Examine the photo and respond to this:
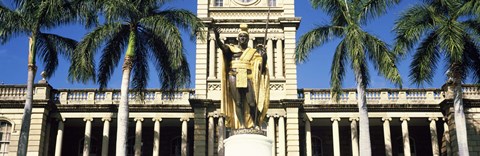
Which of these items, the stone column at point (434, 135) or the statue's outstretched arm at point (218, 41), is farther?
the stone column at point (434, 135)

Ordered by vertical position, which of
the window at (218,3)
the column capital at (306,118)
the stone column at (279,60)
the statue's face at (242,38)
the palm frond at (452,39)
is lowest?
the column capital at (306,118)

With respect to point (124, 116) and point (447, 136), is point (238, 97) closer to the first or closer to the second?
point (124, 116)

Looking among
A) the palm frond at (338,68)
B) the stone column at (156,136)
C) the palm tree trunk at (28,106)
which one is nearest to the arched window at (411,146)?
the palm frond at (338,68)

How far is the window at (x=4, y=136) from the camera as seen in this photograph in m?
30.2

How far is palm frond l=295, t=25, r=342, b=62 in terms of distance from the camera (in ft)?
81.6

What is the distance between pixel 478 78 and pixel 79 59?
1520cm

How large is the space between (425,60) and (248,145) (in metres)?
12.8

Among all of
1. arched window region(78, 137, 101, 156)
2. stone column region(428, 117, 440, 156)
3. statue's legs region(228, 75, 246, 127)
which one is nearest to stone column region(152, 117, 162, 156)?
arched window region(78, 137, 101, 156)

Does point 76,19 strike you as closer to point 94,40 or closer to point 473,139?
point 94,40

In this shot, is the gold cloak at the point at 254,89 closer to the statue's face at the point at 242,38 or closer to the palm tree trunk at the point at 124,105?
the statue's face at the point at 242,38

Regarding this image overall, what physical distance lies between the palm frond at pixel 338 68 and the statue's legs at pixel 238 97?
12.3 metres

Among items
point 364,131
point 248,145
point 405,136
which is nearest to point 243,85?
point 248,145

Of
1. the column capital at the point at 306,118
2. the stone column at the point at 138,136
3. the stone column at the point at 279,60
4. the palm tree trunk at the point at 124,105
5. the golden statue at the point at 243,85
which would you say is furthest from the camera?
the column capital at the point at 306,118

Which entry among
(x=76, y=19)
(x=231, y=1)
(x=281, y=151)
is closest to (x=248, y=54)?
(x=76, y=19)
